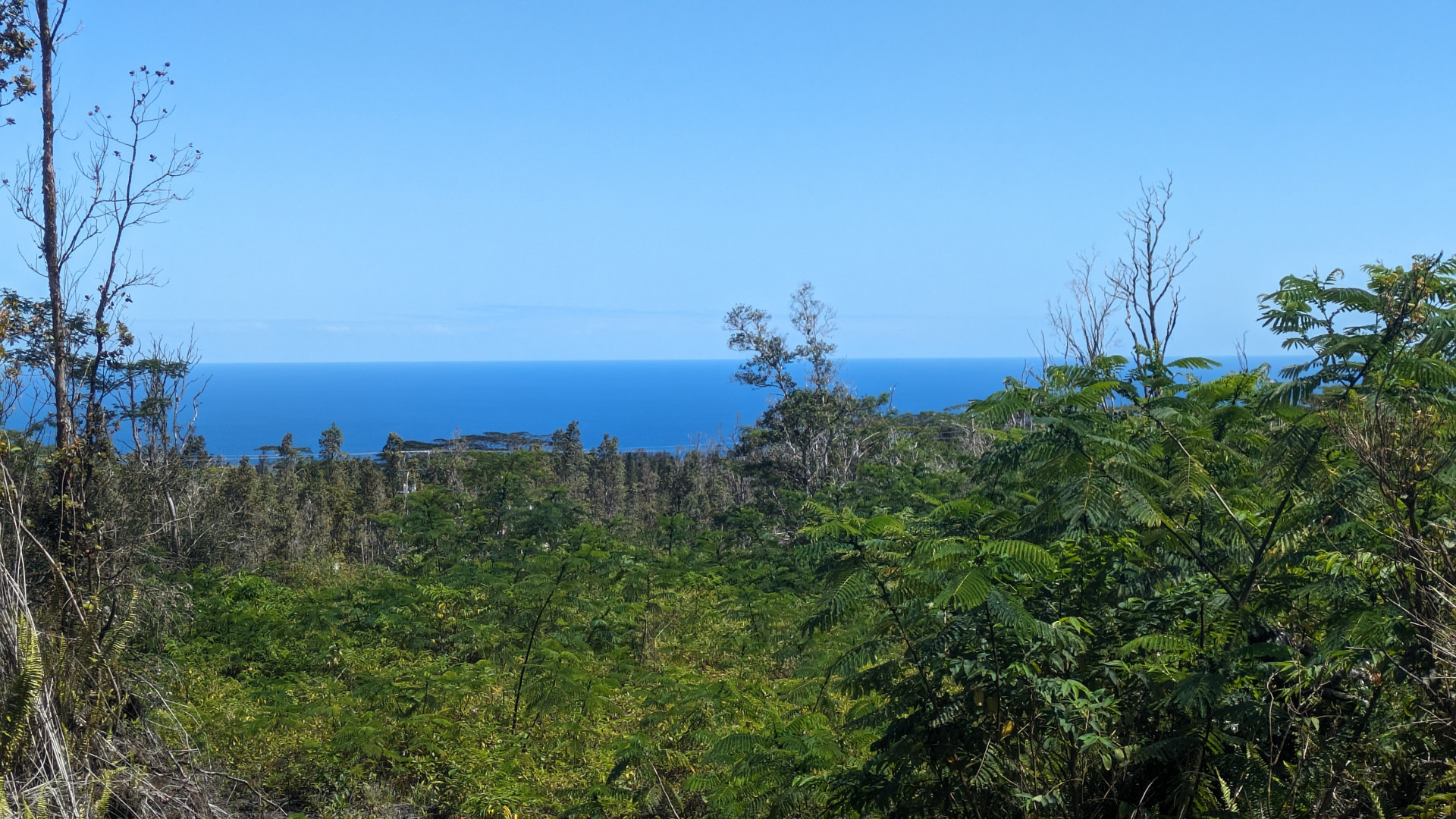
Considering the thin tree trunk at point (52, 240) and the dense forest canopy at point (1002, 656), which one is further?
the thin tree trunk at point (52, 240)

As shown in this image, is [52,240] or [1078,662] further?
[52,240]

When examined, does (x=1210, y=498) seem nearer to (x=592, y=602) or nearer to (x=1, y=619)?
(x=1, y=619)

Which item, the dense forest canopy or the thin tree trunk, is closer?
the dense forest canopy

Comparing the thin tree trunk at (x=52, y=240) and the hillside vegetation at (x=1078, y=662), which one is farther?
the thin tree trunk at (x=52, y=240)

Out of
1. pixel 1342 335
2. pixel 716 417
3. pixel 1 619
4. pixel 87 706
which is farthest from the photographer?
pixel 716 417

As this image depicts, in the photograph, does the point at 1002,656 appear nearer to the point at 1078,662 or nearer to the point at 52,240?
the point at 1078,662

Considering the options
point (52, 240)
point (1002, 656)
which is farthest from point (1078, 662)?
point (52, 240)

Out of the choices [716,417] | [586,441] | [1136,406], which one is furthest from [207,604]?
[716,417]

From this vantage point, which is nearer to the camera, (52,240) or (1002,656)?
(1002,656)

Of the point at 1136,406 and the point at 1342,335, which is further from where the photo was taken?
the point at 1136,406

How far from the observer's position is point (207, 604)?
1187 centimetres

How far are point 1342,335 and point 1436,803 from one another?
1718mm

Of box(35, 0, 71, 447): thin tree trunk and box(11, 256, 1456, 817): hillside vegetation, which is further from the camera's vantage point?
box(35, 0, 71, 447): thin tree trunk

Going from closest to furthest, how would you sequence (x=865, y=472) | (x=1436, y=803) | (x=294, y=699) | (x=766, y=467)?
(x=1436, y=803), (x=294, y=699), (x=865, y=472), (x=766, y=467)
